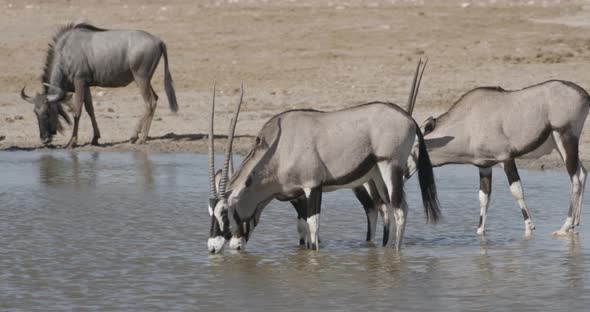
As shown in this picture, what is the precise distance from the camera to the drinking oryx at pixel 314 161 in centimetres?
820

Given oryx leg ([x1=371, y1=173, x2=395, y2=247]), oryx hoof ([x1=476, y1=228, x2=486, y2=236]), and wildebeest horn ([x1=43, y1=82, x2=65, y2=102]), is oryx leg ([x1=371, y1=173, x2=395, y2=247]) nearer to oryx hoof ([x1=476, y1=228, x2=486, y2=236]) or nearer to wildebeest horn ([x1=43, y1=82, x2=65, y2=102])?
oryx hoof ([x1=476, y1=228, x2=486, y2=236])

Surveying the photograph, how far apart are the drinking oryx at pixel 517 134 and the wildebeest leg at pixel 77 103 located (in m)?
7.31

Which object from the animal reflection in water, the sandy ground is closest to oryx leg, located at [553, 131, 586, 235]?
the sandy ground

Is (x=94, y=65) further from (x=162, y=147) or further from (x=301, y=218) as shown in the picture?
(x=301, y=218)

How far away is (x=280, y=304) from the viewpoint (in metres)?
6.74

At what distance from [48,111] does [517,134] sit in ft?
27.4

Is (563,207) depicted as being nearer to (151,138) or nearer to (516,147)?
(516,147)

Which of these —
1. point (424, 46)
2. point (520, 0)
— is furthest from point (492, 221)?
point (520, 0)

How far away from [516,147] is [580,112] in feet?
1.87

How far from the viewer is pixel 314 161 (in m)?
8.20

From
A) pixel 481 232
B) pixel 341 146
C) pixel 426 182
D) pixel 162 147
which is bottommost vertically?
pixel 162 147

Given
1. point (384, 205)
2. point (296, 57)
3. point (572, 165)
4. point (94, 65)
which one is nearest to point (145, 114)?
point (94, 65)

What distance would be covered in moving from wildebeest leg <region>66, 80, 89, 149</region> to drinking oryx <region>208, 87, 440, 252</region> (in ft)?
25.5

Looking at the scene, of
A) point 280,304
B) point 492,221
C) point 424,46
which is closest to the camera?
point 280,304
